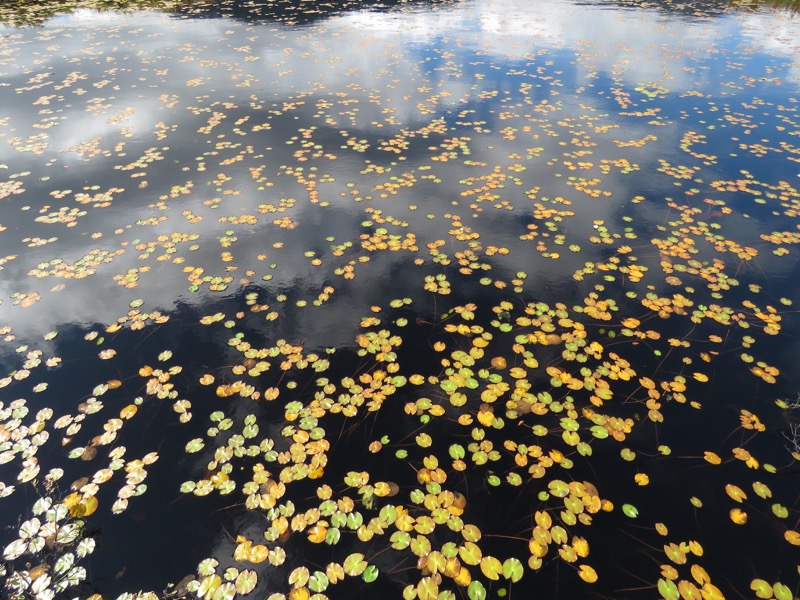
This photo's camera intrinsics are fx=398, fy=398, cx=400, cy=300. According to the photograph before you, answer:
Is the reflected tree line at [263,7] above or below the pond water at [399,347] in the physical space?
above

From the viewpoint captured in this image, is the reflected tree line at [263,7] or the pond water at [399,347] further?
the reflected tree line at [263,7]

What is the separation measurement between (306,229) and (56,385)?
5013 mm

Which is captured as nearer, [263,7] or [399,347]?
[399,347]

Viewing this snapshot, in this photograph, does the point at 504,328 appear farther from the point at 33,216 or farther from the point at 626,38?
the point at 626,38

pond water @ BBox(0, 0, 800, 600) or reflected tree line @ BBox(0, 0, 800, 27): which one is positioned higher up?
reflected tree line @ BBox(0, 0, 800, 27)

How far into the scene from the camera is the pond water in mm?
4164

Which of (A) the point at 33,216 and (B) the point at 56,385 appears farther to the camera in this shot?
(A) the point at 33,216

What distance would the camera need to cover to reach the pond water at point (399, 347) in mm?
4164

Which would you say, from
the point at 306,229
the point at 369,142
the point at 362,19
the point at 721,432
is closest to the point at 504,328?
the point at 721,432

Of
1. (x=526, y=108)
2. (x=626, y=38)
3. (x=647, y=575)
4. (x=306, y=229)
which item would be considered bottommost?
(x=647, y=575)

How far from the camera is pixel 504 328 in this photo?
6508 millimetres

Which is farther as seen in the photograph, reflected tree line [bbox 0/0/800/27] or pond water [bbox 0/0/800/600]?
reflected tree line [bbox 0/0/800/27]

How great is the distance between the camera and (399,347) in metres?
6.27

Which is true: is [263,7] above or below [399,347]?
above
